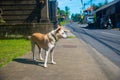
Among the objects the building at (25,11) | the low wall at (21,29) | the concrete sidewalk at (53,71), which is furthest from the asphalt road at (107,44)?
the building at (25,11)

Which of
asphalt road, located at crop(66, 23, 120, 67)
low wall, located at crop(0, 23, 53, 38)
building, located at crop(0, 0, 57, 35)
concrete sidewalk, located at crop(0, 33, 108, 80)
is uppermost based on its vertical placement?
building, located at crop(0, 0, 57, 35)

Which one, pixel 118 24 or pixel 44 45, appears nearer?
pixel 44 45

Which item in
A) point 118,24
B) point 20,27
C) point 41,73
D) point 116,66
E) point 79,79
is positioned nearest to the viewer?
point 79,79

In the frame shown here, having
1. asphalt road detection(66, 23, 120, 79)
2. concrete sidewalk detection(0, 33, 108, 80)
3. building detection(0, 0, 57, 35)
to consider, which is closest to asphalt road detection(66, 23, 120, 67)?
asphalt road detection(66, 23, 120, 79)

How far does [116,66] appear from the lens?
10.1m

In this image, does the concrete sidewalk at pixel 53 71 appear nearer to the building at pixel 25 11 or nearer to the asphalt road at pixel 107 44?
the asphalt road at pixel 107 44

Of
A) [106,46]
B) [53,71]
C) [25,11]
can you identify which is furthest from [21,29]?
[53,71]

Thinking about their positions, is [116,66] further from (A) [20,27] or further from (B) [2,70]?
(A) [20,27]

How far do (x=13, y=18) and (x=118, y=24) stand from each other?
106 feet

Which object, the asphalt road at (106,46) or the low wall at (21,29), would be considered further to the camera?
the low wall at (21,29)

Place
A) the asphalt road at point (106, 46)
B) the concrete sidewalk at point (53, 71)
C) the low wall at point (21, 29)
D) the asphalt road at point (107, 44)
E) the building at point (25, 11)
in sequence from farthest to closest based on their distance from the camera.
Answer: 1. the building at point (25, 11)
2. the low wall at point (21, 29)
3. the asphalt road at point (107, 44)
4. the asphalt road at point (106, 46)
5. the concrete sidewalk at point (53, 71)

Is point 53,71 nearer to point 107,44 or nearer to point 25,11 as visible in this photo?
point 107,44

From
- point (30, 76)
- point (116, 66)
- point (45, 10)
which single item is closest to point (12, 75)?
point (30, 76)

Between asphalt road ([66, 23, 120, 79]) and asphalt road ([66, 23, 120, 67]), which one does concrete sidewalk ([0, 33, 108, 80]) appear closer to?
asphalt road ([66, 23, 120, 79])
